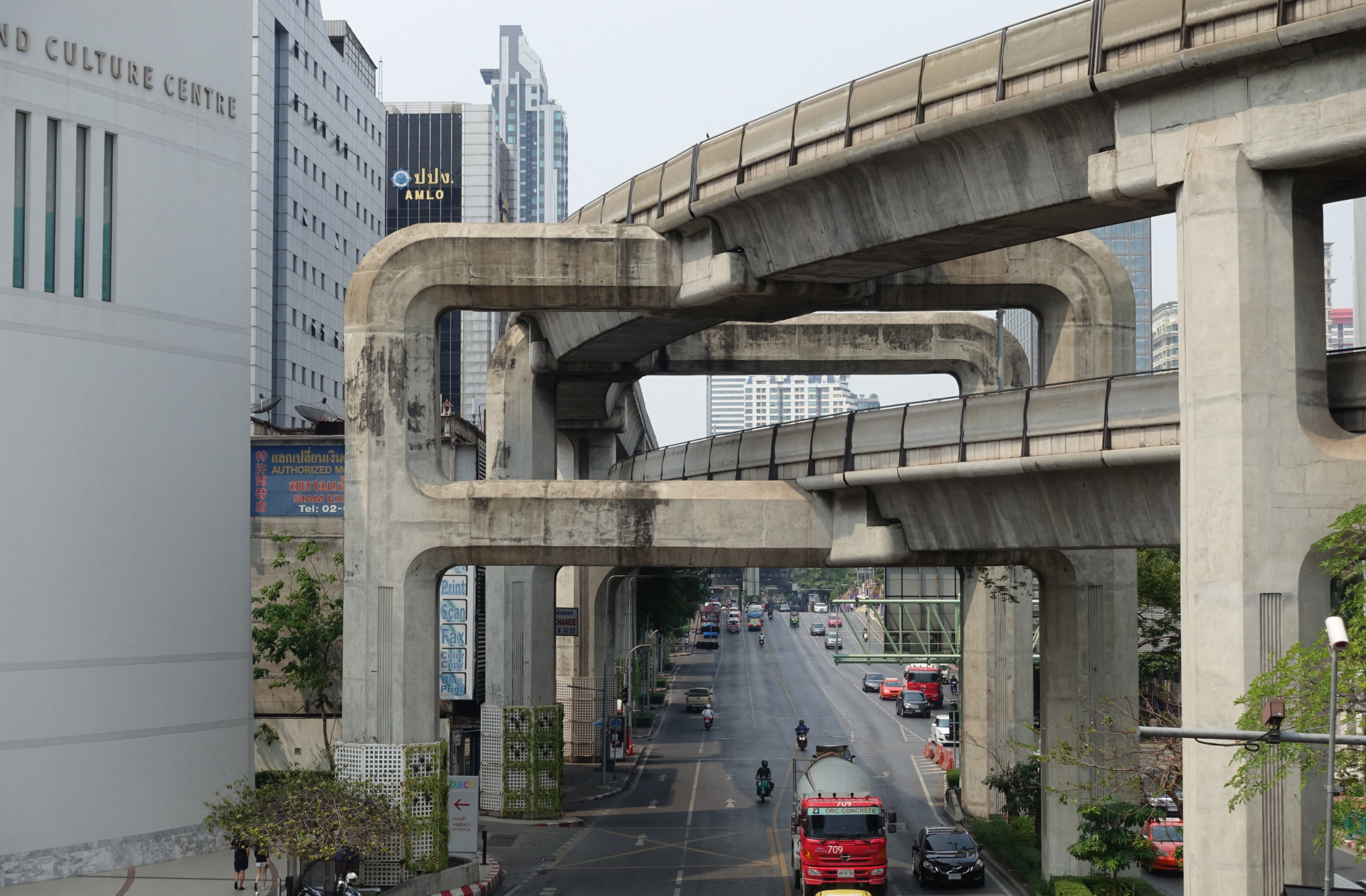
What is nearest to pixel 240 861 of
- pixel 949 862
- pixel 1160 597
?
pixel 949 862

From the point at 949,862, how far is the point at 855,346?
794 inches

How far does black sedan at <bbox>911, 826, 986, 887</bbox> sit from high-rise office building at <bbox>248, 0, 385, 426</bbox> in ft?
241

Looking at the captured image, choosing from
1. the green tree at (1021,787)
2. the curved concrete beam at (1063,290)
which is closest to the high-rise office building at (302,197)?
the curved concrete beam at (1063,290)

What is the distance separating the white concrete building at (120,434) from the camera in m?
34.4

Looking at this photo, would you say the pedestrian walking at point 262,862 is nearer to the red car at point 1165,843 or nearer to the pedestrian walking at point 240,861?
the pedestrian walking at point 240,861

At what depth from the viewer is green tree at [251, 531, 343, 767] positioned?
46.2m

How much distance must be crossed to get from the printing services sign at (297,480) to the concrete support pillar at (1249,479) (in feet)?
117

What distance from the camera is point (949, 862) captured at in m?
35.9

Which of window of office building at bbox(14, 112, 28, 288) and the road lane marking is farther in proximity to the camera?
the road lane marking

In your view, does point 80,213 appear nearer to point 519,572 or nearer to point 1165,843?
point 519,572

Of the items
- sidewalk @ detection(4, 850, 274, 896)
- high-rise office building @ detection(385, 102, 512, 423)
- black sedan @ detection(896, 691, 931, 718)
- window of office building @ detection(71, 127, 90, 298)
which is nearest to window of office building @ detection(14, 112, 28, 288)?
window of office building @ detection(71, 127, 90, 298)

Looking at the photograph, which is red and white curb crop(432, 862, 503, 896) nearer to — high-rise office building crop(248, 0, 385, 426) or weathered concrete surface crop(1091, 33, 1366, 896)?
weathered concrete surface crop(1091, 33, 1366, 896)

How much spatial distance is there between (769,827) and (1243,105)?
30416mm

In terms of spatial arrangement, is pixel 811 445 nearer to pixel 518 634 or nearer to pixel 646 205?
pixel 646 205
